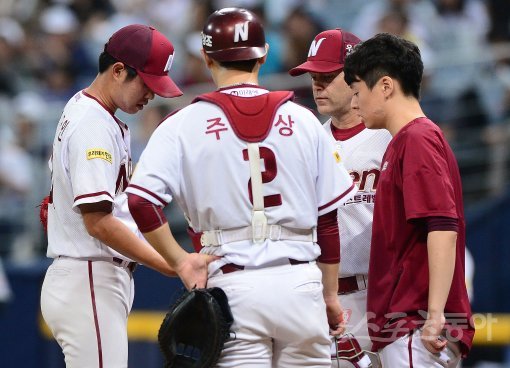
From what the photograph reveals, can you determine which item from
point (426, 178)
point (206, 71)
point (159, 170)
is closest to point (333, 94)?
point (426, 178)

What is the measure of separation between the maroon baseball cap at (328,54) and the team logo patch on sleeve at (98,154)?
1.09 meters

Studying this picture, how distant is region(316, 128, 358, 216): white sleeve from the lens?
4.20 meters

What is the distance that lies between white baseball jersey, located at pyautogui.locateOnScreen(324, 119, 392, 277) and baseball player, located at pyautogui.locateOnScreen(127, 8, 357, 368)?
90 cm

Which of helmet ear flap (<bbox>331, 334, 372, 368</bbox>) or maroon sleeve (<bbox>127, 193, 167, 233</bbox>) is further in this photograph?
helmet ear flap (<bbox>331, 334, 372, 368</bbox>)

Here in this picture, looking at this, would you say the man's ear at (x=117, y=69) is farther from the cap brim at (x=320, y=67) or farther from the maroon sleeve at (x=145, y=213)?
the maroon sleeve at (x=145, y=213)

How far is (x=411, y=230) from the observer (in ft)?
13.8

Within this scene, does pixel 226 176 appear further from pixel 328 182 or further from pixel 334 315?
pixel 334 315

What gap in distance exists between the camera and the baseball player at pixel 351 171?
16.5 ft

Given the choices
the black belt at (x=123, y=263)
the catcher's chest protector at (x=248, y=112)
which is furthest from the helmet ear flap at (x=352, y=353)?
the catcher's chest protector at (x=248, y=112)

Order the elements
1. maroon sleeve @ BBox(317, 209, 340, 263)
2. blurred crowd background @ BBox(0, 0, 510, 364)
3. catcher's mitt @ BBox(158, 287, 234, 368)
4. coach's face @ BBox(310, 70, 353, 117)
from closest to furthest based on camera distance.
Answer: catcher's mitt @ BBox(158, 287, 234, 368) → maroon sleeve @ BBox(317, 209, 340, 263) → coach's face @ BBox(310, 70, 353, 117) → blurred crowd background @ BBox(0, 0, 510, 364)

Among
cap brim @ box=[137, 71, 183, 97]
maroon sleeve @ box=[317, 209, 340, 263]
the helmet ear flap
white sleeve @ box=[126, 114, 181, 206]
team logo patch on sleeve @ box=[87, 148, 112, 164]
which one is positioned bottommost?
the helmet ear flap

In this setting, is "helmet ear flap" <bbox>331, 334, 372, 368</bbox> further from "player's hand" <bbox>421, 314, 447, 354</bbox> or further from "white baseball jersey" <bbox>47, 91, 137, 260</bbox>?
"white baseball jersey" <bbox>47, 91, 137, 260</bbox>

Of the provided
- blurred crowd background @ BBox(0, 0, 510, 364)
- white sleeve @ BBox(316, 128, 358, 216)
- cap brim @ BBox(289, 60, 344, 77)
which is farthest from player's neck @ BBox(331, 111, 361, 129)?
blurred crowd background @ BBox(0, 0, 510, 364)

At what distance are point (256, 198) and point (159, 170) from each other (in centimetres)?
39
